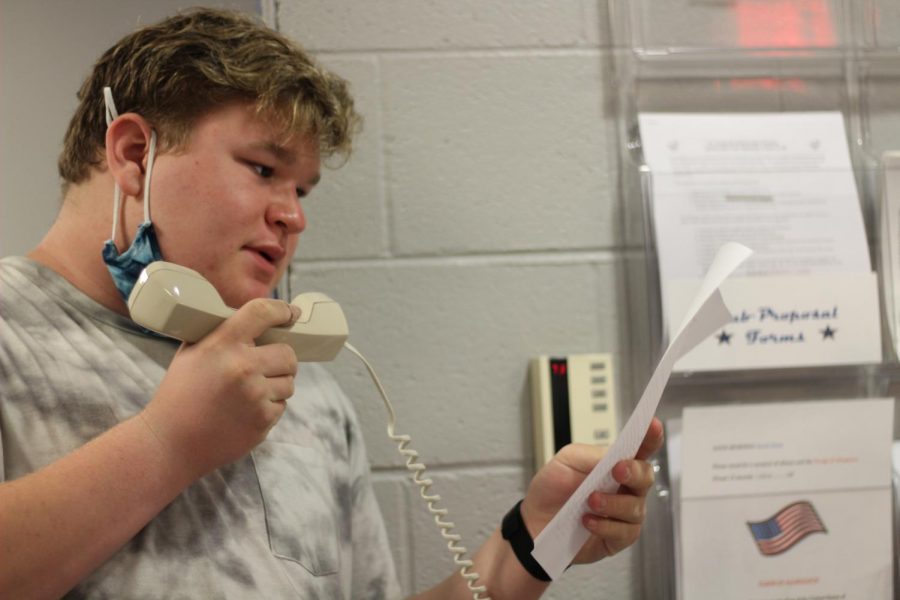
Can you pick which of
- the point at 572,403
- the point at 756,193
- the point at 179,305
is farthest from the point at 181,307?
the point at 756,193

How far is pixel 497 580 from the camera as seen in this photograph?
1.15 metres

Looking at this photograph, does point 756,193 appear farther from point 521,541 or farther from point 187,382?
point 187,382

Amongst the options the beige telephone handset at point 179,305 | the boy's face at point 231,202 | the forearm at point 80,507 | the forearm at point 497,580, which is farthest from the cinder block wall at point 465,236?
the forearm at point 80,507

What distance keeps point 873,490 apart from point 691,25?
2.46ft

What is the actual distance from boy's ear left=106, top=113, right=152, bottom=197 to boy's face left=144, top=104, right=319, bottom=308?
0.03m

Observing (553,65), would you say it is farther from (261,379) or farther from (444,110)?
(261,379)

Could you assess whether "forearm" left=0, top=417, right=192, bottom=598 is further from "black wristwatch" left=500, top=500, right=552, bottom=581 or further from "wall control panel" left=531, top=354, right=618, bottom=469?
"wall control panel" left=531, top=354, right=618, bottom=469

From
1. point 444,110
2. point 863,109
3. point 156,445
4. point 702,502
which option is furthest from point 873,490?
point 156,445

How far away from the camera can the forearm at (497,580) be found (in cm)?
113

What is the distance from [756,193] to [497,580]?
692mm

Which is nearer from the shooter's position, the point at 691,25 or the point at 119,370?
the point at 119,370

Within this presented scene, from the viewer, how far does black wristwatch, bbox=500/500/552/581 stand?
3.68 feet

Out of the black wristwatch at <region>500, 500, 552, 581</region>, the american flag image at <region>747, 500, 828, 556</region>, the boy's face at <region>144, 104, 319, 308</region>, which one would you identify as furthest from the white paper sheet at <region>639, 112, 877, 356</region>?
the boy's face at <region>144, 104, 319, 308</region>

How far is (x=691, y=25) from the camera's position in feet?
4.64
